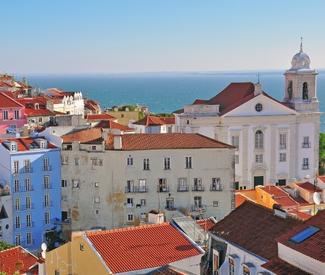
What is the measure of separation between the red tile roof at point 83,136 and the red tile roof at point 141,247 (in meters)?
21.7

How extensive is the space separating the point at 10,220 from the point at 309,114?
29.1 metres

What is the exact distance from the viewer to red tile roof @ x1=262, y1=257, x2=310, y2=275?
16.3 metres

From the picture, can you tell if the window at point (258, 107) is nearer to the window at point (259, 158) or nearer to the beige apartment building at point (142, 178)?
the window at point (259, 158)

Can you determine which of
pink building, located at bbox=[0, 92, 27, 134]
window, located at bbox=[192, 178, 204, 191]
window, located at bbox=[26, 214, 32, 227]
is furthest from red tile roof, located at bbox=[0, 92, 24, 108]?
window, located at bbox=[192, 178, 204, 191]

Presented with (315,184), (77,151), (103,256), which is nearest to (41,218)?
(77,151)

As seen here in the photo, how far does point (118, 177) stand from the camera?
4275 cm

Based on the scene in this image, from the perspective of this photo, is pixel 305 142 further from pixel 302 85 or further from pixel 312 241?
pixel 312 241

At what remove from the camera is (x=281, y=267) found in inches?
660

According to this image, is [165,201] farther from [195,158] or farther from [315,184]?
[315,184]

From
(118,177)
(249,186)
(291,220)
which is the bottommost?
(249,186)

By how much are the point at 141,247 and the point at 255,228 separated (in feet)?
13.3

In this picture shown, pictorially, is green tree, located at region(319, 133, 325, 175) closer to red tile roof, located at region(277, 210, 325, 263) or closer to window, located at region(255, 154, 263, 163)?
window, located at region(255, 154, 263, 163)

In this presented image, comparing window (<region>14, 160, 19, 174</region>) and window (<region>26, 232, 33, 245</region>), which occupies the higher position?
window (<region>14, 160, 19, 174</region>)

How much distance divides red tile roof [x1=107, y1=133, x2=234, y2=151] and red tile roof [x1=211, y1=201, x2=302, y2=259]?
71.0 feet
